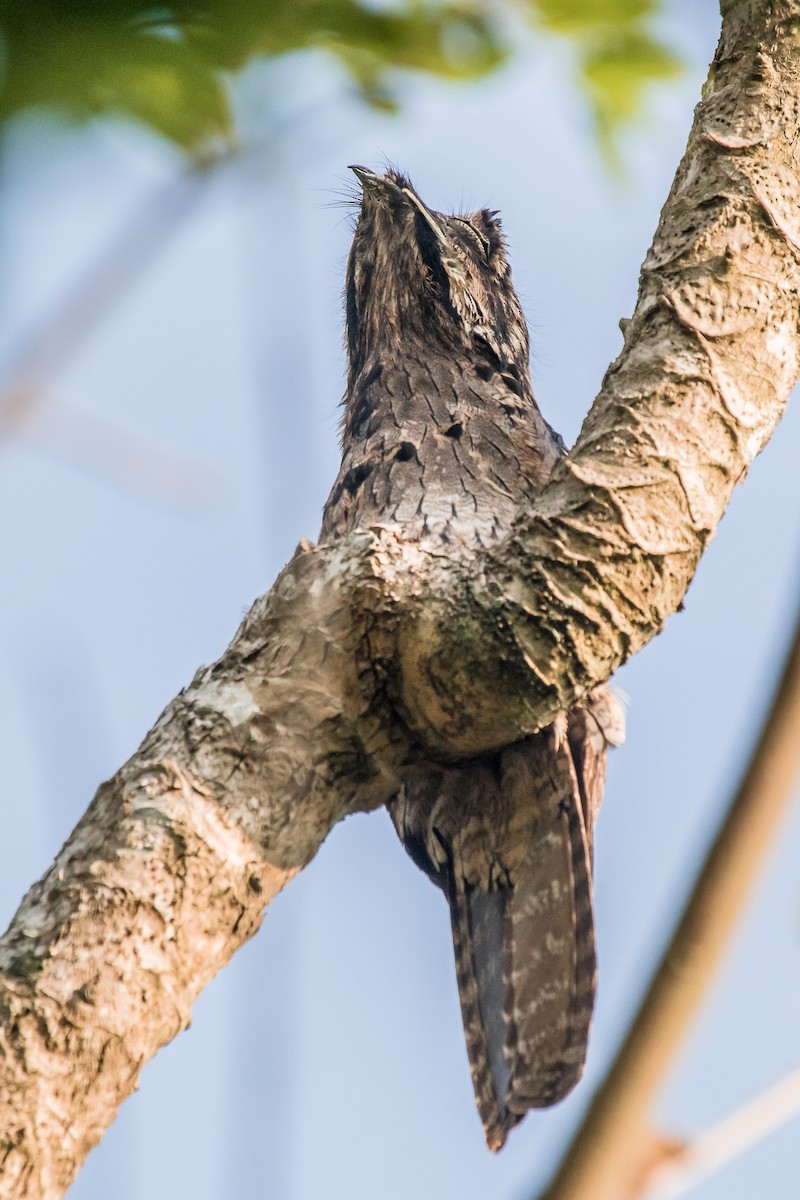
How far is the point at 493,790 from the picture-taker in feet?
10.9

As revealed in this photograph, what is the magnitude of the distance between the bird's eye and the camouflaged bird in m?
0.68

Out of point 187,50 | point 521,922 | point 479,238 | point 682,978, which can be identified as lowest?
point 521,922

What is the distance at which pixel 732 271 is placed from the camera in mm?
2732

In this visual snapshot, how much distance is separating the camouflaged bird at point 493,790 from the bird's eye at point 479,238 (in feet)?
2.24

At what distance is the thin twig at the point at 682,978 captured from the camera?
868 mm

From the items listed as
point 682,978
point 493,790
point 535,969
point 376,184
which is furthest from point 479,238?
point 682,978

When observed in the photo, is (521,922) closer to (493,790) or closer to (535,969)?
(535,969)

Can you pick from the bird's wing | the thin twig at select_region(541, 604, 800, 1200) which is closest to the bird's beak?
the bird's wing

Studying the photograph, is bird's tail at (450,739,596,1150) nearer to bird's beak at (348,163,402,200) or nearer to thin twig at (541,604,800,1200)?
thin twig at (541,604,800,1200)

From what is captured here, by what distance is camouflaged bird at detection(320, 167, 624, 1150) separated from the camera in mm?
3172

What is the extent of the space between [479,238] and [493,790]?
273cm

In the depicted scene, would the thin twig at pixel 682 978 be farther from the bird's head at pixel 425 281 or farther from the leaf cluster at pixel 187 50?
the bird's head at pixel 425 281

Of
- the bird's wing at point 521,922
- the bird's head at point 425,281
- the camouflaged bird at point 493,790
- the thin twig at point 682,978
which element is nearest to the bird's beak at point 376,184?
the bird's head at point 425,281

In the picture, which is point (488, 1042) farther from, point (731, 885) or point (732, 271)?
point (731, 885)
